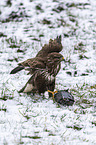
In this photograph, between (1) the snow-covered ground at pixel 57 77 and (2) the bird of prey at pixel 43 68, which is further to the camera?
(2) the bird of prey at pixel 43 68

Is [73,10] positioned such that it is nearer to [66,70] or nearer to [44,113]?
[66,70]

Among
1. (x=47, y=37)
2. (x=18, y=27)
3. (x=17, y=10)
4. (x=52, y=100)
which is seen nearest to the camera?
(x=52, y=100)

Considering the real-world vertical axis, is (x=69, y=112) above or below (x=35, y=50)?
below

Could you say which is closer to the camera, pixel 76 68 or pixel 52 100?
pixel 52 100

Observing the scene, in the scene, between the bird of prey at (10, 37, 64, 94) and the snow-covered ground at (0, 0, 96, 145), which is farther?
Result: the bird of prey at (10, 37, 64, 94)

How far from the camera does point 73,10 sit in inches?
410

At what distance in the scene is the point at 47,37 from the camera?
8.23 m

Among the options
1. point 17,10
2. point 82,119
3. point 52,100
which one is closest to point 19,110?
point 52,100

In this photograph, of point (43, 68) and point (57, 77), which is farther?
point (57, 77)

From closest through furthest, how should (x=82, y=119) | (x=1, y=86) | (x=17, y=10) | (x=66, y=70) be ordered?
(x=82, y=119) < (x=1, y=86) < (x=66, y=70) < (x=17, y=10)

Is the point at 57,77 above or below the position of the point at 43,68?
below

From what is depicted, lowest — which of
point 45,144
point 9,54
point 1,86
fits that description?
point 45,144

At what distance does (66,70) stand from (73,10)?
5195mm

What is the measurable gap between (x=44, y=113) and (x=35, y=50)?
359cm
